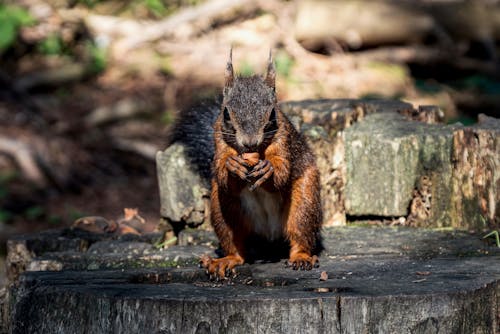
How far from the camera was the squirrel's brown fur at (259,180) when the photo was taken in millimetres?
3264

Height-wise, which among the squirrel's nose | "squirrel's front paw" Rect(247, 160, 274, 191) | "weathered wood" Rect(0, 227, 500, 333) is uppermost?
the squirrel's nose

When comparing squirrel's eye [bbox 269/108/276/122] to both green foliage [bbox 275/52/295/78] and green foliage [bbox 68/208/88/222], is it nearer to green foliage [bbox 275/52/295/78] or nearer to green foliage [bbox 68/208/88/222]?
green foliage [bbox 68/208/88/222]

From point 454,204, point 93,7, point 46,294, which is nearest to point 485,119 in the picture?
point 454,204

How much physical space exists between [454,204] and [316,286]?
144 centimetres

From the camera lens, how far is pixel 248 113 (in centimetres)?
323

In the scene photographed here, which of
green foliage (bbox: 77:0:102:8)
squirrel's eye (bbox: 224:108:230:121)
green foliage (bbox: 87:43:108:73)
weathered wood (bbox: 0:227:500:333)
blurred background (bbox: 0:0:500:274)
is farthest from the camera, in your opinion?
green foliage (bbox: 77:0:102:8)

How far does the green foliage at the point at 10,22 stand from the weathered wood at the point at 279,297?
5686 mm

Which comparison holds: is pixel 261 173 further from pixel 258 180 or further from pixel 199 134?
pixel 199 134

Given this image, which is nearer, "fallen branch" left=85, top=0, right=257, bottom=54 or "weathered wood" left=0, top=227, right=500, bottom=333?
"weathered wood" left=0, top=227, right=500, bottom=333

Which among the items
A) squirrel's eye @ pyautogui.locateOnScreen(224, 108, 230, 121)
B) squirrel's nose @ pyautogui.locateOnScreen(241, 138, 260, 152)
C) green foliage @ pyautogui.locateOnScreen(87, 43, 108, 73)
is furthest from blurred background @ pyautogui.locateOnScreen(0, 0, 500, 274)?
squirrel's nose @ pyautogui.locateOnScreen(241, 138, 260, 152)

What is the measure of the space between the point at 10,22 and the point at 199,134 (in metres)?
5.25

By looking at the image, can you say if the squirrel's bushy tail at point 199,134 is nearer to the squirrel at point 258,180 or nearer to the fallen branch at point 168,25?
the squirrel at point 258,180

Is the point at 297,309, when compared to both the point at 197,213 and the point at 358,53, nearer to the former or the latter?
the point at 197,213

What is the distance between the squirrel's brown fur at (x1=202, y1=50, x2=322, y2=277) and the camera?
10.7 ft
